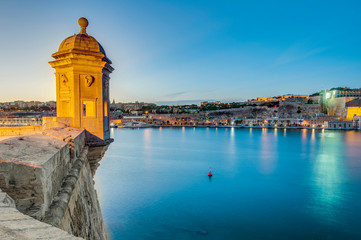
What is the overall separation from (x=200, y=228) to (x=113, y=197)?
23.8 ft

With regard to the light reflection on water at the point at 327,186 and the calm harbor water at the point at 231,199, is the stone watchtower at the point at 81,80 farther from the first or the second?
the light reflection on water at the point at 327,186

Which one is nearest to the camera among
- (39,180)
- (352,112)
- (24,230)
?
(24,230)

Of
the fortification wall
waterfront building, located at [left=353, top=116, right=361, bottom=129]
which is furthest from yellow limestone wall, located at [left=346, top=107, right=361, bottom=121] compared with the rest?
the fortification wall

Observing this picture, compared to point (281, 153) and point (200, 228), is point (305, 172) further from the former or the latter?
point (200, 228)

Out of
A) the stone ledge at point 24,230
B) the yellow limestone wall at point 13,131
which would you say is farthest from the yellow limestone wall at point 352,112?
the stone ledge at point 24,230

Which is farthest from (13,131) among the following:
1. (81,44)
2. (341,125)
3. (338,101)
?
(338,101)

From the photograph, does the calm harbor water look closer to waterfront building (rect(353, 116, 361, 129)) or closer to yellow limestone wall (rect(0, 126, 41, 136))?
yellow limestone wall (rect(0, 126, 41, 136))

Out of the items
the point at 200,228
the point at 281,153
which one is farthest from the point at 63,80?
the point at 281,153

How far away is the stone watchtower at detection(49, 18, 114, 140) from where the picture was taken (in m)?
5.67

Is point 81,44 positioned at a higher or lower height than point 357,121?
higher

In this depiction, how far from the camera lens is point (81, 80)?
580cm

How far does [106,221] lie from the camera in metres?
12.7

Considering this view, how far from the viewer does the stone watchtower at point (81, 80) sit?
5.67 metres

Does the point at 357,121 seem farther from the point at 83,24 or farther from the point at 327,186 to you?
the point at 83,24
